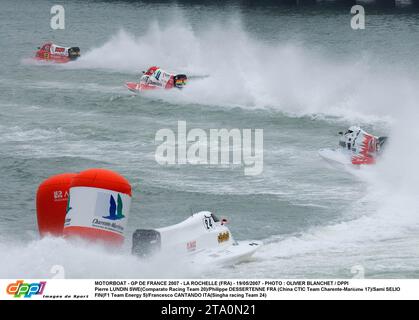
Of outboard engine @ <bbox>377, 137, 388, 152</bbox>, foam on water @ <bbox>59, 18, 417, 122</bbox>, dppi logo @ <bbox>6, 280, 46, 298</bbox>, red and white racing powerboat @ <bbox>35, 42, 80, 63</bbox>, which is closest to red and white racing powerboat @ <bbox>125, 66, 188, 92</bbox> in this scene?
foam on water @ <bbox>59, 18, 417, 122</bbox>

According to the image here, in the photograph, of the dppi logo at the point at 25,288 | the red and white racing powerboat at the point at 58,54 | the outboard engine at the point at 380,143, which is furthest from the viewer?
the red and white racing powerboat at the point at 58,54

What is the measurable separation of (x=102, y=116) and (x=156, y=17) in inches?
2358

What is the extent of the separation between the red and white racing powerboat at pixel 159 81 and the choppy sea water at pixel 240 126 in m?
0.68

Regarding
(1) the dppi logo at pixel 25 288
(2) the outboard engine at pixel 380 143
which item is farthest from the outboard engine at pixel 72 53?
(1) the dppi logo at pixel 25 288

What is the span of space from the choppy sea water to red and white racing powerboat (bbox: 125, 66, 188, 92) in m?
0.68

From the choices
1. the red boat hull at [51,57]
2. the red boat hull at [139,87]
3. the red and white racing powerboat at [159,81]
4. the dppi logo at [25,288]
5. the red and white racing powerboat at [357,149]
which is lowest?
the red boat hull at [51,57]

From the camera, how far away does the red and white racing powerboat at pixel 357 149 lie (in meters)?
41.7

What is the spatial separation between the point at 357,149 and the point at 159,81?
21200 mm

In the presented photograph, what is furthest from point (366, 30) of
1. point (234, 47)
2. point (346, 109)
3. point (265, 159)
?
point (265, 159)

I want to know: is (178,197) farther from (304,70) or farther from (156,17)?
(156,17)

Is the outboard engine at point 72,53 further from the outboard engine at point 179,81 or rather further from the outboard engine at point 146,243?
the outboard engine at point 146,243

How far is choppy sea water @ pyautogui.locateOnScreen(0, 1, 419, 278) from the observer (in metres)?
29.2

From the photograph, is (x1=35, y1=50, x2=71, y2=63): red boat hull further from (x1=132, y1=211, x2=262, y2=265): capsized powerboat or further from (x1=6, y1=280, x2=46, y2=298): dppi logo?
(x1=6, y1=280, x2=46, y2=298): dppi logo

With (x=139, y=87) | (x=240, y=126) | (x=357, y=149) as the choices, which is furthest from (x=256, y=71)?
(x=357, y=149)
